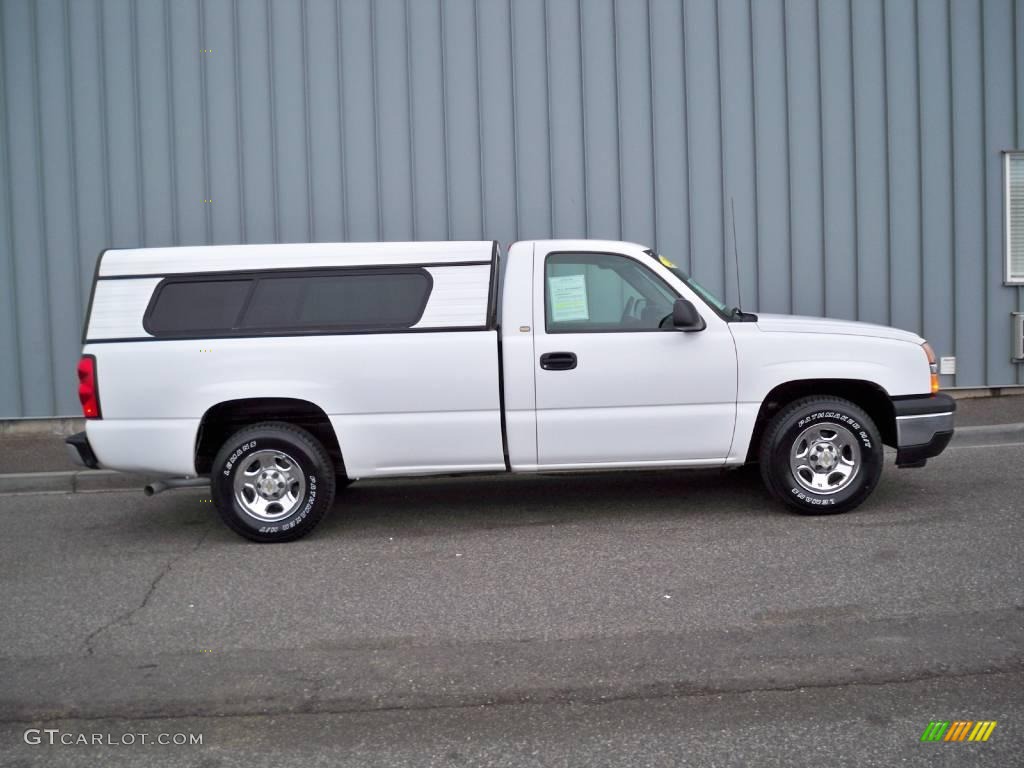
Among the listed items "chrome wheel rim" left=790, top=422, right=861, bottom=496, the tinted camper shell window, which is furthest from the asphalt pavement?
the tinted camper shell window

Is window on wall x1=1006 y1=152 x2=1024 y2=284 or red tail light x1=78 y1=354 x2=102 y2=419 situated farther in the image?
window on wall x1=1006 y1=152 x2=1024 y2=284

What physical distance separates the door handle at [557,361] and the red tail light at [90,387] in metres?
2.89

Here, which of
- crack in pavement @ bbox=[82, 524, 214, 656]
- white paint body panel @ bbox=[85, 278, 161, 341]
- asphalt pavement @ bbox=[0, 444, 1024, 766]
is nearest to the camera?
asphalt pavement @ bbox=[0, 444, 1024, 766]

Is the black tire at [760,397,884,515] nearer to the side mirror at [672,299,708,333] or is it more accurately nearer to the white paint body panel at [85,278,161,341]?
the side mirror at [672,299,708,333]

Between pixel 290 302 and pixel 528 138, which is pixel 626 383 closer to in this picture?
pixel 290 302

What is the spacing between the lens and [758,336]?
700 cm

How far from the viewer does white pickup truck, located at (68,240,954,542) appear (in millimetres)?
6867

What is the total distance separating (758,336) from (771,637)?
8.68ft

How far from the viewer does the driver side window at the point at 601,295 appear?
23.0 ft

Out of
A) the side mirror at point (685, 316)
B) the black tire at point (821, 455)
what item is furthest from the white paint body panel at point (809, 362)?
the side mirror at point (685, 316)

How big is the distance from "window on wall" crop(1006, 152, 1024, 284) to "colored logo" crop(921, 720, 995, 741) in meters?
9.07

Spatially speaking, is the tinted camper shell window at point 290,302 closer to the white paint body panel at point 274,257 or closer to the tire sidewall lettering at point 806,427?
the white paint body panel at point 274,257

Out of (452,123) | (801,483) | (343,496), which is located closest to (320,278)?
(343,496)

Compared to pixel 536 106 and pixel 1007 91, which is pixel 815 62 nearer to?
pixel 1007 91
